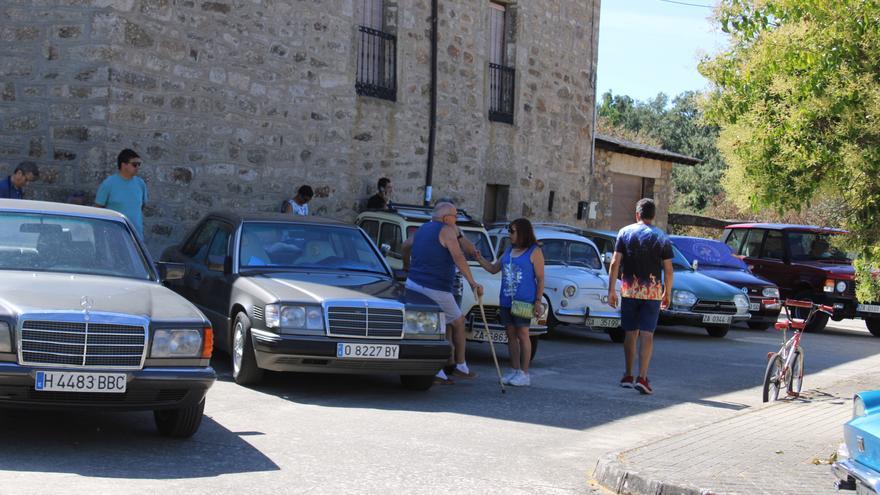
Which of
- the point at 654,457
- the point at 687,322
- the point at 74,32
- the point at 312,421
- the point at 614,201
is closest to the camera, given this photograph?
the point at 654,457

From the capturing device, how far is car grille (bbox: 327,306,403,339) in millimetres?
9375

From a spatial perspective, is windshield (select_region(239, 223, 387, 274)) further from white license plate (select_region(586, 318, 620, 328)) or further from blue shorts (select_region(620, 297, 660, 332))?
white license plate (select_region(586, 318, 620, 328))

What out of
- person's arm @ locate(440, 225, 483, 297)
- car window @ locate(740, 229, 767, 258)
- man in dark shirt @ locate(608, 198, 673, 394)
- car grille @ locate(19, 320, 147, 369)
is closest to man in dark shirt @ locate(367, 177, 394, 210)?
person's arm @ locate(440, 225, 483, 297)

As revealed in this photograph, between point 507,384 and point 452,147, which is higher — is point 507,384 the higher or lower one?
the lower one

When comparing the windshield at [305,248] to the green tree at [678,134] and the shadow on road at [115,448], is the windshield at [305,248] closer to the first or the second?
the shadow on road at [115,448]

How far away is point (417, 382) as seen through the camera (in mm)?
10188

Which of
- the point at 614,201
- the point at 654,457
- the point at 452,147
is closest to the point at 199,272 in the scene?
the point at 654,457

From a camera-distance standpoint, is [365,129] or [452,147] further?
[452,147]

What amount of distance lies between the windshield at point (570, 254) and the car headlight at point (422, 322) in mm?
5646

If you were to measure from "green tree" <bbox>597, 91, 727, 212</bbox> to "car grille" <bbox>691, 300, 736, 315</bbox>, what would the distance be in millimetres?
26949

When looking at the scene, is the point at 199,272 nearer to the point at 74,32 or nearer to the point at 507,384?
the point at 507,384

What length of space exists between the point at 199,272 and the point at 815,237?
1311 cm

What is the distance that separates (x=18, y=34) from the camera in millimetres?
14055

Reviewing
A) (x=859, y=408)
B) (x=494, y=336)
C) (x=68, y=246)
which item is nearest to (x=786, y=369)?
(x=494, y=336)
